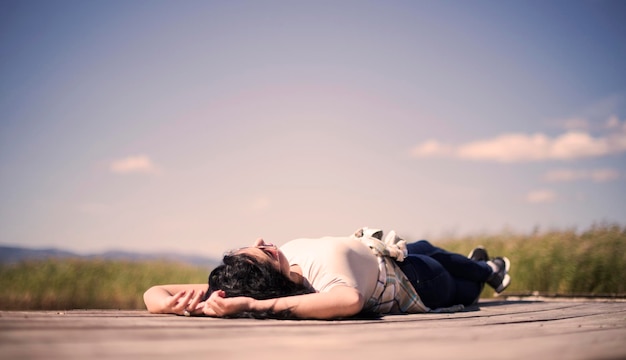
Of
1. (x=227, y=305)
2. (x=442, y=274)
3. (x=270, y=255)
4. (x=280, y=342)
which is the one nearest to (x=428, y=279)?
(x=442, y=274)

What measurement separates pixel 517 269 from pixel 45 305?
8.75m

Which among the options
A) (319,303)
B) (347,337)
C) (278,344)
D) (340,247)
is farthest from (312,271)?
(278,344)

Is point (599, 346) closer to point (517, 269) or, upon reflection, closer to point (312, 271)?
point (312, 271)

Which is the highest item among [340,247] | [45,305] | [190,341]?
[340,247]

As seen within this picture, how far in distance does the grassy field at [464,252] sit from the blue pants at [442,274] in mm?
2923

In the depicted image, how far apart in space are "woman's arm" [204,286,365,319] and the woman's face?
0.30 metres

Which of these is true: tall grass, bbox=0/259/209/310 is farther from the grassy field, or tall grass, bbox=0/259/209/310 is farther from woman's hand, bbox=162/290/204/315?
woman's hand, bbox=162/290/204/315

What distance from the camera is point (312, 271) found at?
3.39 m

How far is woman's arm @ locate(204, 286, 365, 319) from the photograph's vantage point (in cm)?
293

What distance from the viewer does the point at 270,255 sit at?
10.8ft

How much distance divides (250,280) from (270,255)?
0.20 metres

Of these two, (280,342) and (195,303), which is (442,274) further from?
(280,342)

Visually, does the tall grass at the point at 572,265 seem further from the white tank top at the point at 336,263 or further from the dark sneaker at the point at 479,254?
the white tank top at the point at 336,263

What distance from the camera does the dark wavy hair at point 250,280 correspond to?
10.3ft
